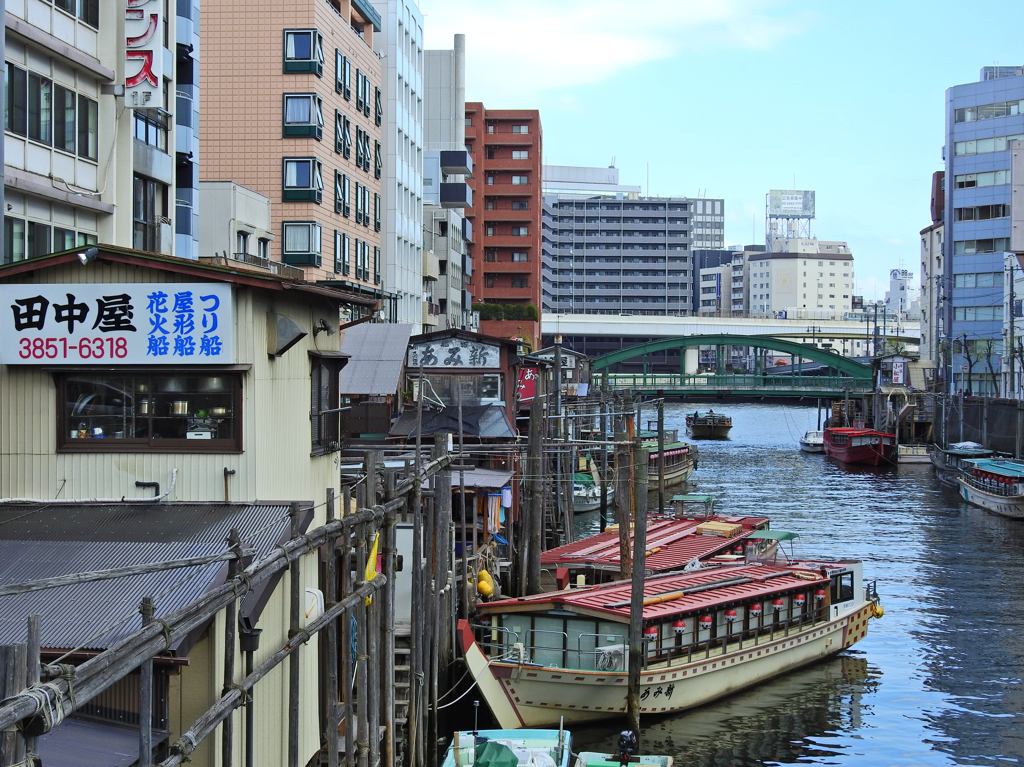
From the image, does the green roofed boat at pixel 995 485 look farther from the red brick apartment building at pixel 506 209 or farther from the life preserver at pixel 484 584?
the red brick apartment building at pixel 506 209

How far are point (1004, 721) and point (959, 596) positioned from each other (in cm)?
1445

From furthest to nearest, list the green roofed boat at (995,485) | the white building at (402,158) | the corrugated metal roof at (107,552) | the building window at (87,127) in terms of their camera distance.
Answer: the white building at (402,158) < the green roofed boat at (995,485) < the building window at (87,127) < the corrugated metal roof at (107,552)

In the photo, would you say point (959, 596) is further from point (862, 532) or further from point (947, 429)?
point (947, 429)

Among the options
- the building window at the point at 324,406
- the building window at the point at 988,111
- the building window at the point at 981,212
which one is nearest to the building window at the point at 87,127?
the building window at the point at 324,406

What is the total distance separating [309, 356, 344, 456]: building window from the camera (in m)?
16.6

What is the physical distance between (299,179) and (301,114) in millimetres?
2712

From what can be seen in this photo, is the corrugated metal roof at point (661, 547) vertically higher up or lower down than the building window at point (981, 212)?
lower down

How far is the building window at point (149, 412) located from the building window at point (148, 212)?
56.8 ft

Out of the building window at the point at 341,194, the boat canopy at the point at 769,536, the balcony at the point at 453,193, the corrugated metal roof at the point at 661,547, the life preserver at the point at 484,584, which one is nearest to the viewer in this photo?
the life preserver at the point at 484,584

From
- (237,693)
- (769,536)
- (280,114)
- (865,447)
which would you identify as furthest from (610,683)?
(865,447)

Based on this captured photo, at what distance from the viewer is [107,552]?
1280cm

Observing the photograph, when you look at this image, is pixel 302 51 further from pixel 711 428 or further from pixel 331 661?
pixel 711 428

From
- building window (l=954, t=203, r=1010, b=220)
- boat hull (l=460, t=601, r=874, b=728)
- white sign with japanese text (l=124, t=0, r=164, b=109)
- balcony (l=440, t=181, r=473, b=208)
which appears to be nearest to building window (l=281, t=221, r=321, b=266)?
white sign with japanese text (l=124, t=0, r=164, b=109)

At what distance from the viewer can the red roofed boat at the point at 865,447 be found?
90562mm
